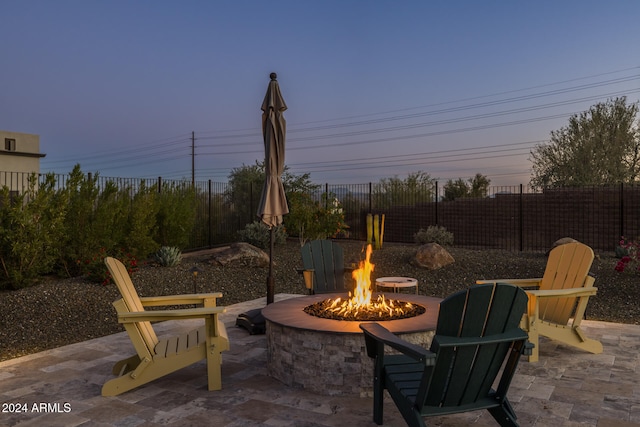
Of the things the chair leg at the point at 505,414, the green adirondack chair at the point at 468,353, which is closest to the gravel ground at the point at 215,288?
the green adirondack chair at the point at 468,353

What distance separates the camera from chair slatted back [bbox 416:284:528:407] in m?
2.16

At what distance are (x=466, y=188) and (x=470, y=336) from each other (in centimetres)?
1878

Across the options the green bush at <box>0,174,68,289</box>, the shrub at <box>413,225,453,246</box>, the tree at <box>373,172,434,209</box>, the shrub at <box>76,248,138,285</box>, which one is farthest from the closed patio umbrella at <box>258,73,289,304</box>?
the tree at <box>373,172,434,209</box>

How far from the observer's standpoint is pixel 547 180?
18250 millimetres

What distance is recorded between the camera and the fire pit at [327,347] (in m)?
3.16

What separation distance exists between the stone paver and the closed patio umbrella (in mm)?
1503

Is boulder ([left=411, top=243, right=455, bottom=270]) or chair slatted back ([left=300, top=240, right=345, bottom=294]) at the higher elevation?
chair slatted back ([left=300, top=240, right=345, bottom=294])

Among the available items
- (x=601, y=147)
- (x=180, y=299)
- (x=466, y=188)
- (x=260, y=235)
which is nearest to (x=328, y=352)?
(x=180, y=299)

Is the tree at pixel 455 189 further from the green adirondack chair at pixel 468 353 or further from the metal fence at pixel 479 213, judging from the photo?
the green adirondack chair at pixel 468 353

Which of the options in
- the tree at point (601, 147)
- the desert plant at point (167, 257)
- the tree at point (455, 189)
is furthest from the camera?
the tree at point (455, 189)

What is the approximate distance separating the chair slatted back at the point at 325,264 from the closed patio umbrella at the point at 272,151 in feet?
2.20

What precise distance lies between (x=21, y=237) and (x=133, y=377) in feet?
17.0

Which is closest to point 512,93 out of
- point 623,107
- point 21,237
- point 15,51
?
point 623,107

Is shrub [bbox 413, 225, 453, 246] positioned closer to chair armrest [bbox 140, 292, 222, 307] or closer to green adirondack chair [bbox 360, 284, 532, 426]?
chair armrest [bbox 140, 292, 222, 307]
